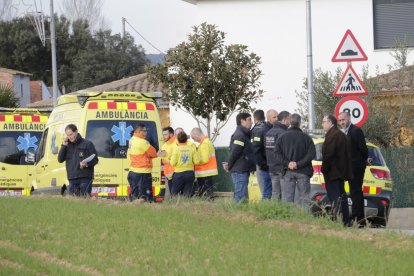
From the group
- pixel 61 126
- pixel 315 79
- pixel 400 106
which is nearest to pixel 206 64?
pixel 315 79

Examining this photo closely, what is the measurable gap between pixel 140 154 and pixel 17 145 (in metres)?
7.63

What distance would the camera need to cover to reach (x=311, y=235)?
433 inches

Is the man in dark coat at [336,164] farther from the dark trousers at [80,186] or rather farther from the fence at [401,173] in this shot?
the fence at [401,173]

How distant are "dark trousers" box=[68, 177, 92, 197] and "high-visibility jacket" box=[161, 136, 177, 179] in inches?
63.3

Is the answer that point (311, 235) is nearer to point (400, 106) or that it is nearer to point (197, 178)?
point (197, 178)

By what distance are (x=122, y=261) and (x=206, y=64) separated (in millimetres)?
18636

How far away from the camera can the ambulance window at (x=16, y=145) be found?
23.7 metres

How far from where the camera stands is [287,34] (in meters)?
32.8

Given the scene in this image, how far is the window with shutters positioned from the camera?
32.3 m

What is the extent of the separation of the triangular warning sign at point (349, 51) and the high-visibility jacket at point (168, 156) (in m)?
3.43

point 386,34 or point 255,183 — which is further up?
point 386,34

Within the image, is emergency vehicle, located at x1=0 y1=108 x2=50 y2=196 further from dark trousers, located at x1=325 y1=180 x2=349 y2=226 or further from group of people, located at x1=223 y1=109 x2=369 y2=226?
dark trousers, located at x1=325 y1=180 x2=349 y2=226

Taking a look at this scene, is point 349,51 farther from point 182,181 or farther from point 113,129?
point 113,129

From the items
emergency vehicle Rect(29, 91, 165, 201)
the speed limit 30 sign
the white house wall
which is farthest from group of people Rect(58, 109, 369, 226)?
the white house wall
